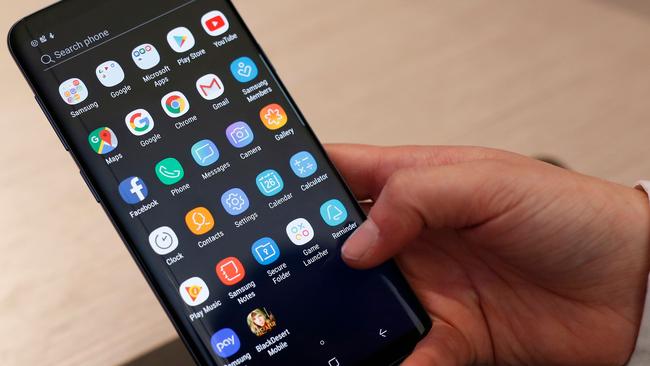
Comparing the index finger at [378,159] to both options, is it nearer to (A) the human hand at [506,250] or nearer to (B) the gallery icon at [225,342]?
(A) the human hand at [506,250]

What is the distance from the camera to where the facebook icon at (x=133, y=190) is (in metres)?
0.49

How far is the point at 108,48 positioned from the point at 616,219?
0.36 m

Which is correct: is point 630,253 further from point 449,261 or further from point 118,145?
point 118,145

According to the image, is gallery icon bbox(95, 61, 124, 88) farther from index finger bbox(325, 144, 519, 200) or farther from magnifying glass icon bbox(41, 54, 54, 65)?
index finger bbox(325, 144, 519, 200)

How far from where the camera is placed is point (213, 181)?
1.66 ft

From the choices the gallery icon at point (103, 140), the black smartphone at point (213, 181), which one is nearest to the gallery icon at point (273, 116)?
the black smartphone at point (213, 181)

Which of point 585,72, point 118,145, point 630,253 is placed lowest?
point 630,253

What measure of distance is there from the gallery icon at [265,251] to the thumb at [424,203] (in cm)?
5

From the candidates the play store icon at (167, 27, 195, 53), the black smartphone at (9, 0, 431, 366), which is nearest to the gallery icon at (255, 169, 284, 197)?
the black smartphone at (9, 0, 431, 366)

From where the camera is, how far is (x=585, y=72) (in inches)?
27.0

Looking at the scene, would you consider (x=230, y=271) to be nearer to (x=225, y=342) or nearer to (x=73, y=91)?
(x=225, y=342)

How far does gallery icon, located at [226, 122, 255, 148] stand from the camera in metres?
0.52

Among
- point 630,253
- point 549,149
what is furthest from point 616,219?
point 549,149

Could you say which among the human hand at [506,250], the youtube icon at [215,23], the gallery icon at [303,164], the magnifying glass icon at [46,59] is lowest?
the human hand at [506,250]
